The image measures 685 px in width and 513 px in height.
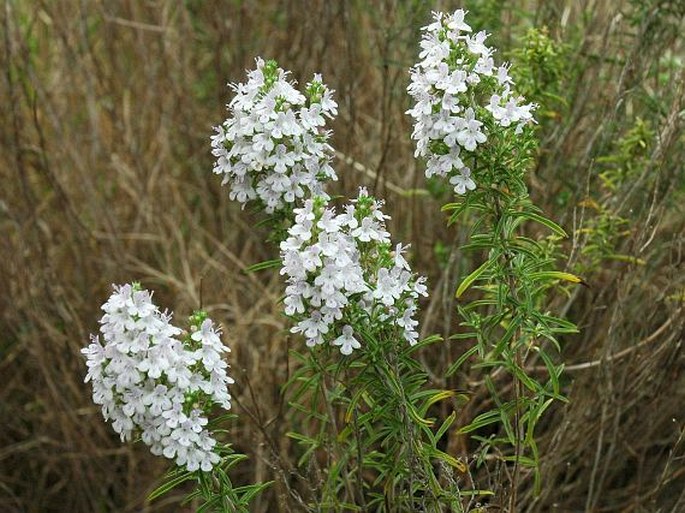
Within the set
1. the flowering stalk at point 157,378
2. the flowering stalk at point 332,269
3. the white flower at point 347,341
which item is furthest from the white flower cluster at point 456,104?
the flowering stalk at point 157,378

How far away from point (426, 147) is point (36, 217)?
6.80 ft

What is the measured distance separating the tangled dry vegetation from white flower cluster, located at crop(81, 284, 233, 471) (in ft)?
1.49

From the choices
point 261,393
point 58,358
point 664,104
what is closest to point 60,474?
point 58,358

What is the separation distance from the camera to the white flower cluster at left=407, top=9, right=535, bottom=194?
177 cm

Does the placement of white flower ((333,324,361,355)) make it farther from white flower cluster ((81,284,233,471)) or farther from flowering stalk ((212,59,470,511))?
white flower cluster ((81,284,233,471))

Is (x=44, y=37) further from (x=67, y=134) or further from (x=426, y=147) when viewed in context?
(x=426, y=147)

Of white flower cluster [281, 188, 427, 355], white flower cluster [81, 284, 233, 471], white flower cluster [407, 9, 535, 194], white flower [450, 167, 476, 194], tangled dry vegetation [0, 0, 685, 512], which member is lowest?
tangled dry vegetation [0, 0, 685, 512]

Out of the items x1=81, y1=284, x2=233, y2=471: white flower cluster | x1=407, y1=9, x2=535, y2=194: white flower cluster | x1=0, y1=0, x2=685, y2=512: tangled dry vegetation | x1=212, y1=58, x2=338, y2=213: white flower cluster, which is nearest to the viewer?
x1=81, y1=284, x2=233, y2=471: white flower cluster

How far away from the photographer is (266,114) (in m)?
1.87

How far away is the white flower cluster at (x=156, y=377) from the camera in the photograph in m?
1.66

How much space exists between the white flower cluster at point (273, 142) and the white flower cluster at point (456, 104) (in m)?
0.23

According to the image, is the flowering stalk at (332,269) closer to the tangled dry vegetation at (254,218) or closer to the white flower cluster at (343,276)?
the white flower cluster at (343,276)

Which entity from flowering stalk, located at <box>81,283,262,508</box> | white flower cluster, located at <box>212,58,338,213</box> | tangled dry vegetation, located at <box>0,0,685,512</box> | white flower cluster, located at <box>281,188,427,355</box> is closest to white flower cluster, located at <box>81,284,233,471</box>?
flowering stalk, located at <box>81,283,262,508</box>

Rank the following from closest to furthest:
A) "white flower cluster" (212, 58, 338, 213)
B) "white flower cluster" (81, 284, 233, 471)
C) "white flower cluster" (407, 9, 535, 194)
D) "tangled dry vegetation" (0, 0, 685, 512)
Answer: "white flower cluster" (81, 284, 233, 471) → "white flower cluster" (407, 9, 535, 194) → "white flower cluster" (212, 58, 338, 213) → "tangled dry vegetation" (0, 0, 685, 512)
